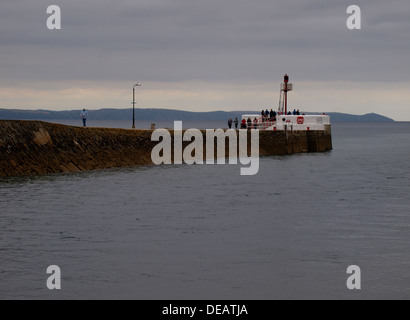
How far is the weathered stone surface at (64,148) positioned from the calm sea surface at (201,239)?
213cm

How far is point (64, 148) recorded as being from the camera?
41.2 meters

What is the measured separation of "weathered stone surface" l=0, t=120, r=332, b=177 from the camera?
37781 mm

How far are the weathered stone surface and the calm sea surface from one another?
2.13m

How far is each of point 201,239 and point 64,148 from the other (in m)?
23.1

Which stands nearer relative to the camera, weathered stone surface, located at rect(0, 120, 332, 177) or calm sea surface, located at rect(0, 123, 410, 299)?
calm sea surface, located at rect(0, 123, 410, 299)

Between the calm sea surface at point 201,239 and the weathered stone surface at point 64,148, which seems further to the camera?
the weathered stone surface at point 64,148

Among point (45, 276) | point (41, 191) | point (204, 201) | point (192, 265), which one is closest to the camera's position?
point (45, 276)

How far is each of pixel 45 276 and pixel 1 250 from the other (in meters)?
3.46

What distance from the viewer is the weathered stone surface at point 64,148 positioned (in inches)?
1487

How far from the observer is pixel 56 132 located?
135 feet

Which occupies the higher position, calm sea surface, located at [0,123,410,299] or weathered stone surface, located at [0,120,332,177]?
weathered stone surface, located at [0,120,332,177]

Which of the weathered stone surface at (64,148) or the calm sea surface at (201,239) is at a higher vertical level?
the weathered stone surface at (64,148)
